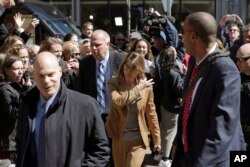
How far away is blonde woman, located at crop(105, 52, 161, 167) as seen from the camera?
6.14m

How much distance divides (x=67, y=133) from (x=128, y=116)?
95.2 inches

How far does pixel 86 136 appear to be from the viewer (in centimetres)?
391

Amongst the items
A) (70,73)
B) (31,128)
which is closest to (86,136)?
(31,128)

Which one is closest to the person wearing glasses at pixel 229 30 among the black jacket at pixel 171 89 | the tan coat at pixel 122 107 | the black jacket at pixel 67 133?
the black jacket at pixel 171 89

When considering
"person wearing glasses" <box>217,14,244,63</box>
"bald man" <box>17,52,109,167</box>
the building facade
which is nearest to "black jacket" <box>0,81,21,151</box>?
"bald man" <box>17,52,109,167</box>

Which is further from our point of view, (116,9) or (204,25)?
(116,9)

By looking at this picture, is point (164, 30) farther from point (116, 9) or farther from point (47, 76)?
point (116, 9)

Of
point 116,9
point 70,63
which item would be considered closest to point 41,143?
point 70,63

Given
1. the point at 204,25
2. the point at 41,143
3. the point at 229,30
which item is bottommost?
the point at 41,143

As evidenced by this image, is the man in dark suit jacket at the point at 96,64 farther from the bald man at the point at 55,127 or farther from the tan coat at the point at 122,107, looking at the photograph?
the bald man at the point at 55,127

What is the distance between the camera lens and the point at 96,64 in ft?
22.1

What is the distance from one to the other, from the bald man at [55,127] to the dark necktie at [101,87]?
102 inches

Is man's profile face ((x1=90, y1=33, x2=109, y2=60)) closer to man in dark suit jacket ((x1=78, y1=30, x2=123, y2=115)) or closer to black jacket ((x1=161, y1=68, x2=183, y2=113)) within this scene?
man in dark suit jacket ((x1=78, y1=30, x2=123, y2=115))

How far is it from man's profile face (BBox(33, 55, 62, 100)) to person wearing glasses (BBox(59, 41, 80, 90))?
2955mm
